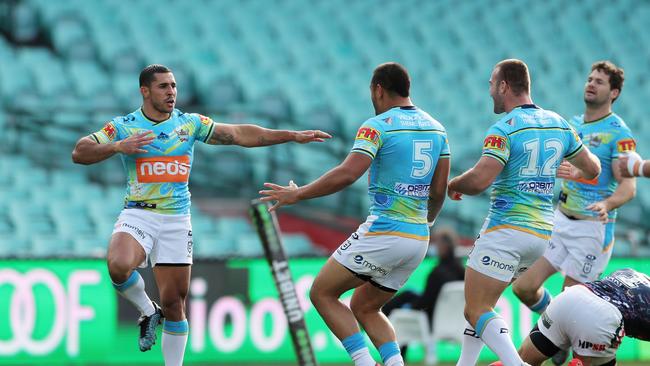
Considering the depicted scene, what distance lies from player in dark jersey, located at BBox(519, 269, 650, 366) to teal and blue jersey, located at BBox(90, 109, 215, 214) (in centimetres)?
310

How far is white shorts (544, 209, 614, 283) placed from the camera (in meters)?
Answer: 10.3

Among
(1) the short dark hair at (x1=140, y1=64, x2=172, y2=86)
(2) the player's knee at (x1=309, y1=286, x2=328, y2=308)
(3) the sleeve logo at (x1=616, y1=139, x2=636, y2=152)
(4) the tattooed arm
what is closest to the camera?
(2) the player's knee at (x1=309, y1=286, x2=328, y2=308)

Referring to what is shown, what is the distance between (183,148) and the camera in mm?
9125

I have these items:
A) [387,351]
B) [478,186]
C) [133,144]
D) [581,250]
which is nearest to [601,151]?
[581,250]

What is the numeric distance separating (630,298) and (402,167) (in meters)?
1.89

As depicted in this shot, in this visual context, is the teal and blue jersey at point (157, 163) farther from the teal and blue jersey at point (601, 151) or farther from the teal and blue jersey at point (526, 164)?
the teal and blue jersey at point (601, 151)

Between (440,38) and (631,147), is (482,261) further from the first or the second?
(440,38)

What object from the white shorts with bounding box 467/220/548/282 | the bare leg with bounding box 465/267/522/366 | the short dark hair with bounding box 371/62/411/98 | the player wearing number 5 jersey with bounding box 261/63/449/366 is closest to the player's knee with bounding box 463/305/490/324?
the bare leg with bounding box 465/267/522/366

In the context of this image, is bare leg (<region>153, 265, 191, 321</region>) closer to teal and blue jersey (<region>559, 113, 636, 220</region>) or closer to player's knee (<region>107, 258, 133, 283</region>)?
player's knee (<region>107, 258, 133, 283</region>)

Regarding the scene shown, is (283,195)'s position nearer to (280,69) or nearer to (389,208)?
(389,208)

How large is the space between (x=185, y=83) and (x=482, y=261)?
38.0ft

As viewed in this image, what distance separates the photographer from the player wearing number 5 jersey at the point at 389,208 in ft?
27.6

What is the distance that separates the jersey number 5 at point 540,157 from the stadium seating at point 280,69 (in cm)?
811

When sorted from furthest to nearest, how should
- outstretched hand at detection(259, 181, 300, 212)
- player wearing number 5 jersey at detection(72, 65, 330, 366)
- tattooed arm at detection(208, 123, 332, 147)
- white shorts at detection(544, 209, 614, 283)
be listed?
white shorts at detection(544, 209, 614, 283) → tattooed arm at detection(208, 123, 332, 147) → player wearing number 5 jersey at detection(72, 65, 330, 366) → outstretched hand at detection(259, 181, 300, 212)
